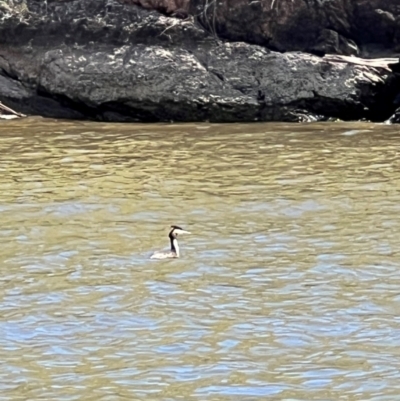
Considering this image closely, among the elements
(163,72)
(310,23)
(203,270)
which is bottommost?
(203,270)

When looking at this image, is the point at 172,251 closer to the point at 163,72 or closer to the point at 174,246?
the point at 174,246

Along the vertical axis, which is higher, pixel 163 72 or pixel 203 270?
pixel 163 72

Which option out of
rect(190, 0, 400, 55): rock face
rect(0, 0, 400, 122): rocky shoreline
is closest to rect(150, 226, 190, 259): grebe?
rect(0, 0, 400, 122): rocky shoreline

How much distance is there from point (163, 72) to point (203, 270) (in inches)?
311

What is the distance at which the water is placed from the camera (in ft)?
20.6

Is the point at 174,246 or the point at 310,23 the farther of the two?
the point at 310,23

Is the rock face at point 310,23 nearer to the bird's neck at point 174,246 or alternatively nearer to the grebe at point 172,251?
the grebe at point 172,251

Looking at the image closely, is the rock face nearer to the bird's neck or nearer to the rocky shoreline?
the rocky shoreline

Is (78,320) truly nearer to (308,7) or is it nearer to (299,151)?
(299,151)

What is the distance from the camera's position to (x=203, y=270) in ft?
27.6

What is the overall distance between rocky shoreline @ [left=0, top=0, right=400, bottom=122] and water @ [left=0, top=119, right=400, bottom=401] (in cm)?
172

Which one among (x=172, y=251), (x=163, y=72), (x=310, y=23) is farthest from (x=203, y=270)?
(x=310, y=23)

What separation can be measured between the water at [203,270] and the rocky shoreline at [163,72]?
172cm

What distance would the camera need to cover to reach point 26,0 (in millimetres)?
17094
